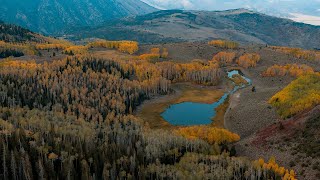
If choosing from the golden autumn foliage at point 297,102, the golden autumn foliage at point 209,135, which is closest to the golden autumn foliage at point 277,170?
the golden autumn foliage at point 209,135

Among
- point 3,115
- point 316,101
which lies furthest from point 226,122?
point 3,115

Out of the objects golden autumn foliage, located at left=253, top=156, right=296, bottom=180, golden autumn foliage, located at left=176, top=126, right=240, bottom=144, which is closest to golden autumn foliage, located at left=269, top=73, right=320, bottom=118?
golden autumn foliage, located at left=176, top=126, right=240, bottom=144

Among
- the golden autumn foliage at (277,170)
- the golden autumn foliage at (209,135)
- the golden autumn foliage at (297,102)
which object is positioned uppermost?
the golden autumn foliage at (297,102)

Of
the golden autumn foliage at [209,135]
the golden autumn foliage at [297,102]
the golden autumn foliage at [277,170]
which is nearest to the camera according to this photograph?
the golden autumn foliage at [277,170]

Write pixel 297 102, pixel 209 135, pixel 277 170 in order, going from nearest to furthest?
pixel 277 170 < pixel 209 135 < pixel 297 102

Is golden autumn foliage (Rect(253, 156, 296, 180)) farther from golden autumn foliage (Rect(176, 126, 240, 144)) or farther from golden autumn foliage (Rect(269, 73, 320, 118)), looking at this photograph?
golden autumn foliage (Rect(269, 73, 320, 118))

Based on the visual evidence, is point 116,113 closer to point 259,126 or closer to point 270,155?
point 259,126

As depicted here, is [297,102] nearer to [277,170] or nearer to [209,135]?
[209,135]

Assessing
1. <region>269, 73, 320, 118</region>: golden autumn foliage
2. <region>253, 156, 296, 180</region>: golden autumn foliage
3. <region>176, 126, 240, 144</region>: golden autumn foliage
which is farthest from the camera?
<region>269, 73, 320, 118</region>: golden autumn foliage

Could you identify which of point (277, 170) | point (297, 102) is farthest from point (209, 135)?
point (297, 102)

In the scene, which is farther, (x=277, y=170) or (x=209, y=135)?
(x=209, y=135)

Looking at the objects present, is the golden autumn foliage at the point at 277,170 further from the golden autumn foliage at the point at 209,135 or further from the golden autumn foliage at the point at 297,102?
the golden autumn foliage at the point at 297,102
